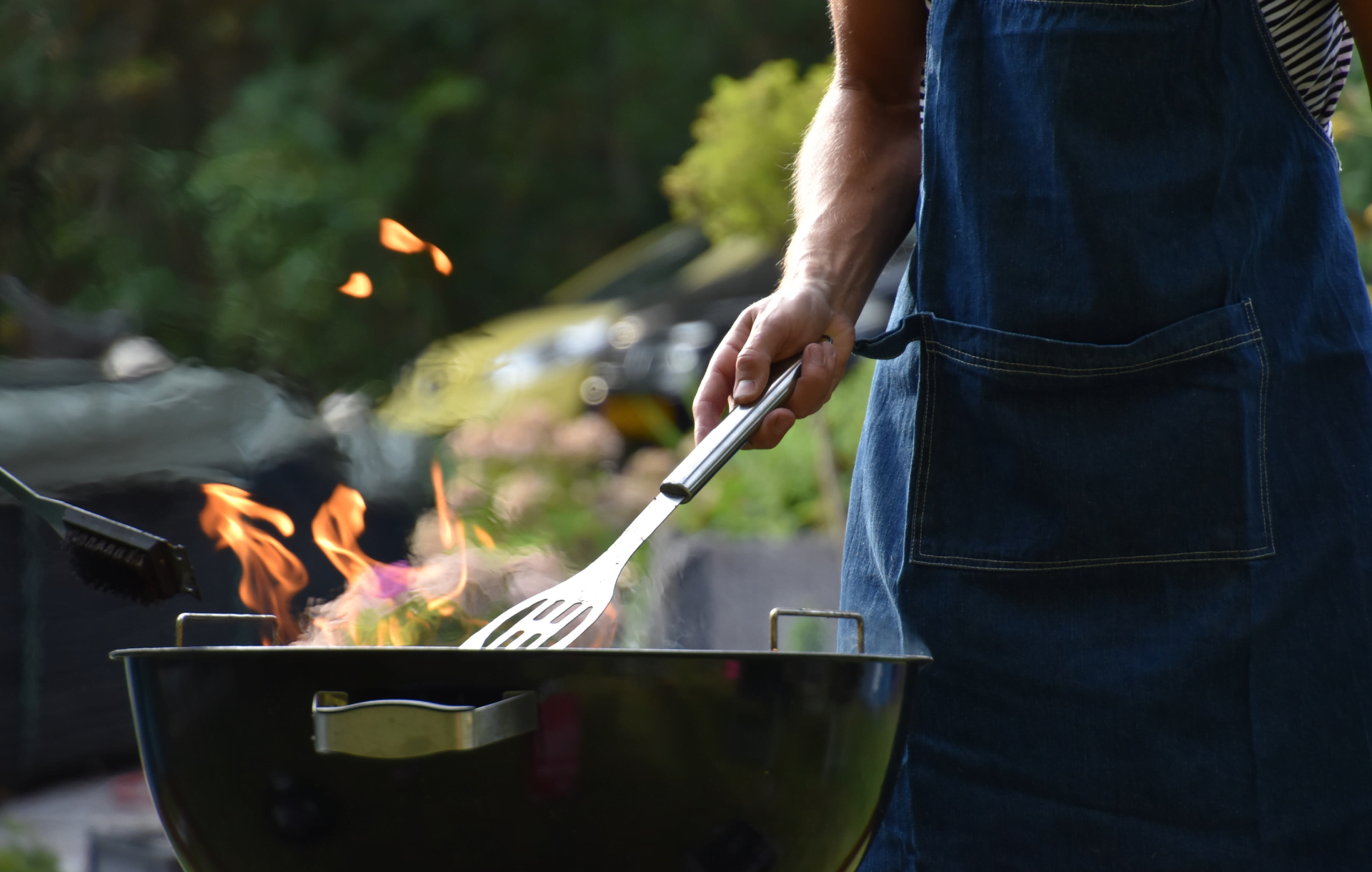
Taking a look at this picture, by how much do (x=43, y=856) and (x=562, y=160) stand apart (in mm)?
9328

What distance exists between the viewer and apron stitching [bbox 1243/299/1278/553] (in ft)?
2.64

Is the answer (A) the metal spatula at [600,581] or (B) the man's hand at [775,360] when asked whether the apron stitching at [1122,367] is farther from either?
(A) the metal spatula at [600,581]

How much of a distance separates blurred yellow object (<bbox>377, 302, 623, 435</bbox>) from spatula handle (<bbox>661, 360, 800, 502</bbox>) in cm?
107

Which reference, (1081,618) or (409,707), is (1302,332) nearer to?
(1081,618)

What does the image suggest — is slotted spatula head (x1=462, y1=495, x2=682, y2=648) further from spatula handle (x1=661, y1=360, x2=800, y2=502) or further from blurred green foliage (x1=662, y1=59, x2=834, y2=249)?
blurred green foliage (x1=662, y1=59, x2=834, y2=249)

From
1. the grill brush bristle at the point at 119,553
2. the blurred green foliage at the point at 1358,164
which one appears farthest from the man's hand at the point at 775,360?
the blurred green foliage at the point at 1358,164

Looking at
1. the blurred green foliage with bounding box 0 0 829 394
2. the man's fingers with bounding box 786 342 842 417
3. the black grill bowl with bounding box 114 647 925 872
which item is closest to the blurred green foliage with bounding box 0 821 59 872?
the blurred green foliage with bounding box 0 0 829 394

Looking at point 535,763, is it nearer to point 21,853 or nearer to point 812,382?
point 812,382

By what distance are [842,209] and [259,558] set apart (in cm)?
65

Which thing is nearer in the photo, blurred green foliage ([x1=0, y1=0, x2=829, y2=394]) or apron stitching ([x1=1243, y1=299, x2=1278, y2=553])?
apron stitching ([x1=1243, y1=299, x2=1278, y2=553])

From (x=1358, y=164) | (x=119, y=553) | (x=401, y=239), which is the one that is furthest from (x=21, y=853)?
(x=1358, y=164)

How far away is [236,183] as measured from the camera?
3.14 metres

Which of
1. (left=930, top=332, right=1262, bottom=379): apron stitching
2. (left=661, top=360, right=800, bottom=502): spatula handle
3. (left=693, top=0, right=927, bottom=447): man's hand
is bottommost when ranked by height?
(left=661, top=360, right=800, bottom=502): spatula handle

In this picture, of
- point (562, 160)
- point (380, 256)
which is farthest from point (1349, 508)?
point (562, 160)
